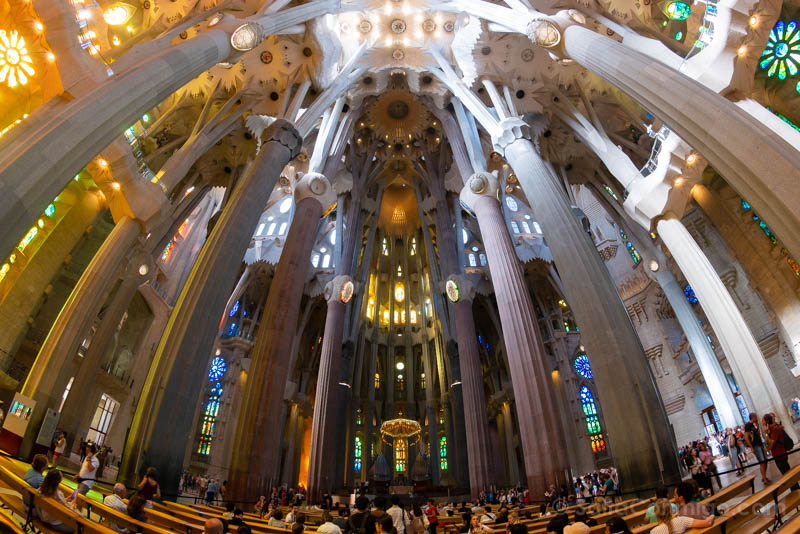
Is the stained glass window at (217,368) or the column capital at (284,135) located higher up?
the column capital at (284,135)

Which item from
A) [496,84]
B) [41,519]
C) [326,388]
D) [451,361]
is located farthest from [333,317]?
[41,519]

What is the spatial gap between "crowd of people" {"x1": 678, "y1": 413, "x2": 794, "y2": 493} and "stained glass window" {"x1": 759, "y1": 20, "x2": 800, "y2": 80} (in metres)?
11.7

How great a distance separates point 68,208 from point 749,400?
23929mm

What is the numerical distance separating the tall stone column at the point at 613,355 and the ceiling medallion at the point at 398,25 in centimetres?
1314

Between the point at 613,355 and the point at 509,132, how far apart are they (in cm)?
892

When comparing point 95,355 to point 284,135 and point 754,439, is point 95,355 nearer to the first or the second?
point 284,135

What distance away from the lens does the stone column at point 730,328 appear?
997 centimetres

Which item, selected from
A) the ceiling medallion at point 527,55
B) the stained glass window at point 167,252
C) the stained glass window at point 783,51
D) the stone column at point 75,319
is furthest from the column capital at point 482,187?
the stained glass window at point 167,252

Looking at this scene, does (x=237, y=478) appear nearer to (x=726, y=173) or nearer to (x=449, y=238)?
(x=726, y=173)

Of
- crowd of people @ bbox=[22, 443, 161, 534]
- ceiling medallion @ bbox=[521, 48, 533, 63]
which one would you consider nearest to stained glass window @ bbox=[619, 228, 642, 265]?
ceiling medallion @ bbox=[521, 48, 533, 63]

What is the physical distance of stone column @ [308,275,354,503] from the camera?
1706 cm

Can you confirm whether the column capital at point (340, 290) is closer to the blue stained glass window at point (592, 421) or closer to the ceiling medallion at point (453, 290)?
the ceiling medallion at point (453, 290)

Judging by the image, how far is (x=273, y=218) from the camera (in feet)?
92.8

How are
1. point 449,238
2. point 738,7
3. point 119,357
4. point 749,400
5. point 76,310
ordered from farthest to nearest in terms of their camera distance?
1. point 449,238
2. point 119,357
3. point 76,310
4. point 749,400
5. point 738,7
